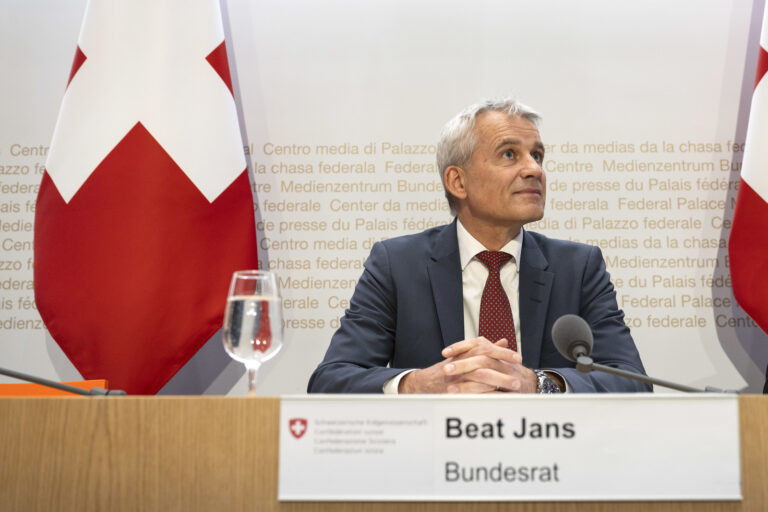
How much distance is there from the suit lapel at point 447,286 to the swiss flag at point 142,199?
2.79 feet

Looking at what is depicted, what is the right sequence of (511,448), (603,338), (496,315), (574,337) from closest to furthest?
(511,448) < (574,337) < (603,338) < (496,315)

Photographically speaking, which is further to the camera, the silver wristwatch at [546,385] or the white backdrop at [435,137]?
the white backdrop at [435,137]

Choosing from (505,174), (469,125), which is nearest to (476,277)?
(505,174)

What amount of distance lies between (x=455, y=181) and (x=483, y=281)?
0.42m

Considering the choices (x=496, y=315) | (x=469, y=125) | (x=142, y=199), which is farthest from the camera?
(x=142, y=199)

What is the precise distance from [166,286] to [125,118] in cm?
67

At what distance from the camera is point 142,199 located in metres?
2.84

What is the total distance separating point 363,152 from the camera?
10.8ft

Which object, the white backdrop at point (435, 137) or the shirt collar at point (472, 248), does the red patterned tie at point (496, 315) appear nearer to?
the shirt collar at point (472, 248)

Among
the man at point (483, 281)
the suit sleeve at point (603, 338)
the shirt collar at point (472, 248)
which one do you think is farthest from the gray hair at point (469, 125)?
the suit sleeve at point (603, 338)

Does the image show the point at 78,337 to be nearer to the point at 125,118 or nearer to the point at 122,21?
the point at 125,118

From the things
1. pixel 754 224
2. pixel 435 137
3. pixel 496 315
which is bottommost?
pixel 496 315

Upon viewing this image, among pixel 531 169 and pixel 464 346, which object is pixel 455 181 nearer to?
pixel 531 169

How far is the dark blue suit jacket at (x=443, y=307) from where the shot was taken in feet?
7.42
